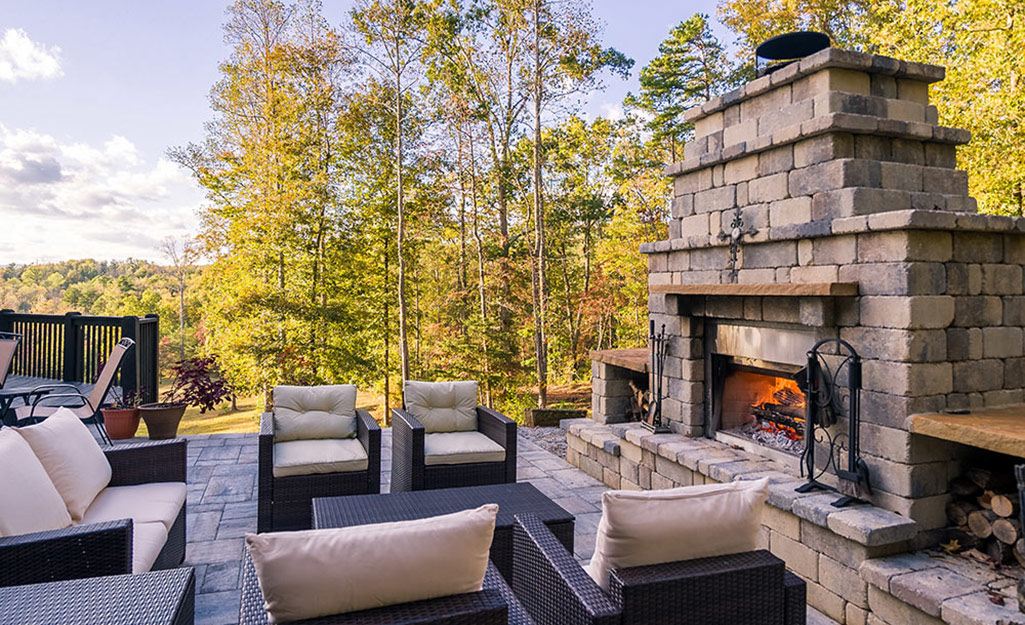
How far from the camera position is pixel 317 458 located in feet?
12.2

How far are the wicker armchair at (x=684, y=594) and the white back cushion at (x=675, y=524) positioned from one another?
0.04 meters

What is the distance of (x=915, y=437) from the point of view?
285 cm

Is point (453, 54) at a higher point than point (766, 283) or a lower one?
higher

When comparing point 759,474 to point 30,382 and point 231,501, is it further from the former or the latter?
point 30,382

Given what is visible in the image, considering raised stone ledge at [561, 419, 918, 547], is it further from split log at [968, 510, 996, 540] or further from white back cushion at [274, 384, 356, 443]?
white back cushion at [274, 384, 356, 443]

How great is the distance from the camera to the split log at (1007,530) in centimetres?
258

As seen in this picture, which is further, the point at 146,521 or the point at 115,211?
the point at 115,211

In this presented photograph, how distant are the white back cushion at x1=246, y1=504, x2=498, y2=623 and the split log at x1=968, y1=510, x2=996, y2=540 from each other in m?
2.64

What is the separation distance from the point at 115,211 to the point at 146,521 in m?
16.0

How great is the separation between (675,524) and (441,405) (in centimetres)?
294

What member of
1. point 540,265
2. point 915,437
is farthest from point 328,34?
point 915,437

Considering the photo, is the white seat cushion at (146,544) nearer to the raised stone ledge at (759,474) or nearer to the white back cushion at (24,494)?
the white back cushion at (24,494)

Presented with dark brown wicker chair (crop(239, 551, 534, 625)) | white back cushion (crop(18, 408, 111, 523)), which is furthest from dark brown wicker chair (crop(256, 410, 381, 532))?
dark brown wicker chair (crop(239, 551, 534, 625))

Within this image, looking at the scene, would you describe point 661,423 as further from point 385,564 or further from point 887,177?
point 385,564
